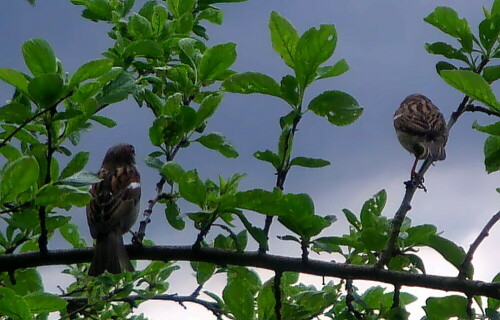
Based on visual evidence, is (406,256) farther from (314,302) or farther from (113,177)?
(113,177)

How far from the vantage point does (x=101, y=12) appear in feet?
16.0

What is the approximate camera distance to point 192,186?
277 cm

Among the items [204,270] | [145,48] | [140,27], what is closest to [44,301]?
[204,270]

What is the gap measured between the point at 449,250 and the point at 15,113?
6.16 feet

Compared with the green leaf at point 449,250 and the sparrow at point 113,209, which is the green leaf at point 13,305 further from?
the green leaf at point 449,250

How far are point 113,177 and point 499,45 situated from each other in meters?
3.56

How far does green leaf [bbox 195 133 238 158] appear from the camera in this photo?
11.6 ft

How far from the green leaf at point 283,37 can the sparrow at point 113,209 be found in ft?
5.45

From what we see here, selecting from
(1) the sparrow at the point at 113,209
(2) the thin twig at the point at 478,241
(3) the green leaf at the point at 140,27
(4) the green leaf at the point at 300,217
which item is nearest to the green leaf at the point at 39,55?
(4) the green leaf at the point at 300,217

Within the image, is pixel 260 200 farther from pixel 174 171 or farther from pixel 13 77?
pixel 13 77

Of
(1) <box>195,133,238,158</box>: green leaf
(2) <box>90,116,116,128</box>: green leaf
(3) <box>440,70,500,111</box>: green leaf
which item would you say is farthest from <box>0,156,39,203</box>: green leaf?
(3) <box>440,70,500,111</box>: green leaf

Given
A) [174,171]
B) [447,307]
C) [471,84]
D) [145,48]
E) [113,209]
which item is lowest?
[447,307]

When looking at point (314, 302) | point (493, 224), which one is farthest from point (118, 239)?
point (493, 224)

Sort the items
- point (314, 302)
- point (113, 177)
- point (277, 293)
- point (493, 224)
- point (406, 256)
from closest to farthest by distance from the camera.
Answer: point (493, 224), point (277, 293), point (406, 256), point (314, 302), point (113, 177)
